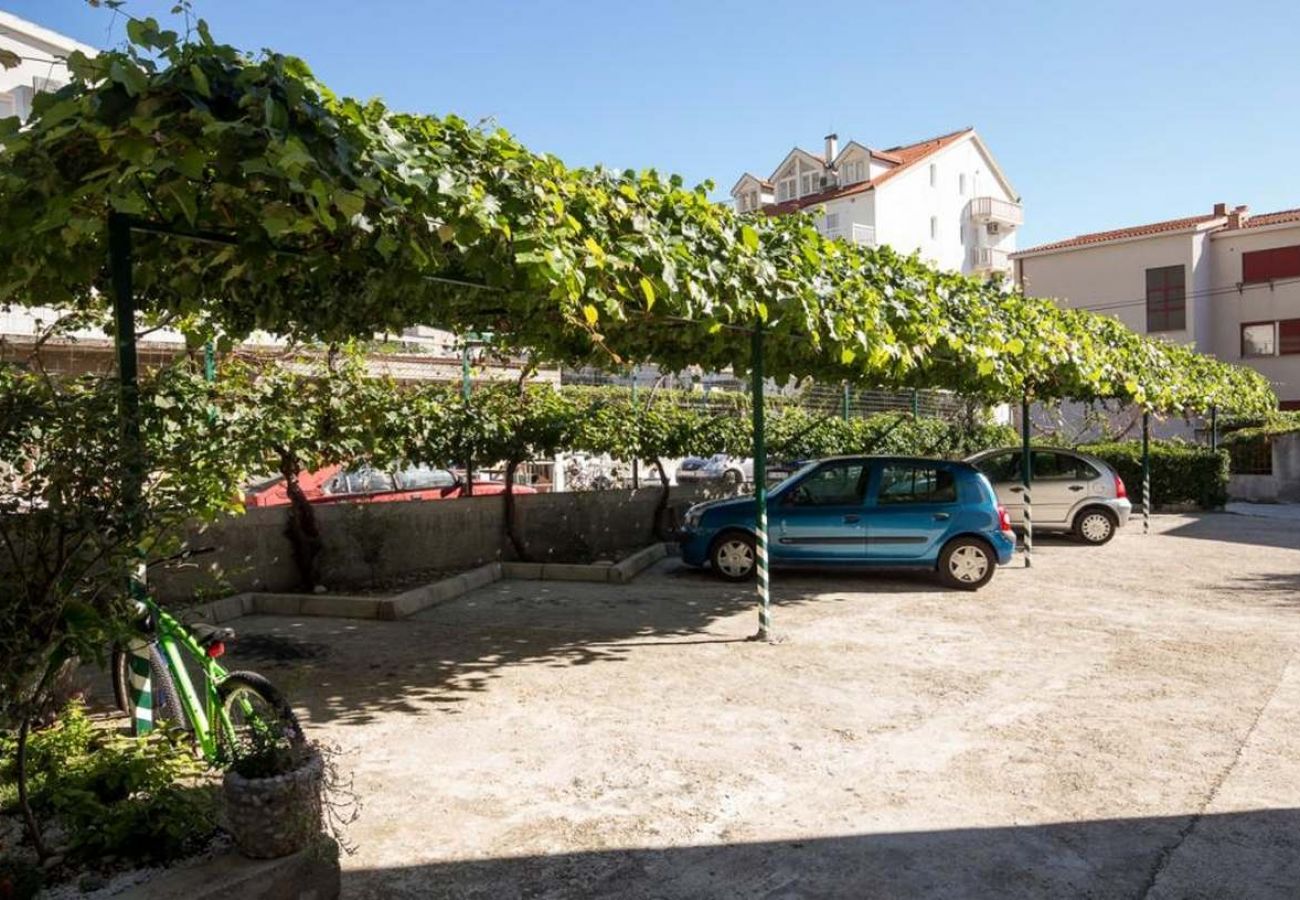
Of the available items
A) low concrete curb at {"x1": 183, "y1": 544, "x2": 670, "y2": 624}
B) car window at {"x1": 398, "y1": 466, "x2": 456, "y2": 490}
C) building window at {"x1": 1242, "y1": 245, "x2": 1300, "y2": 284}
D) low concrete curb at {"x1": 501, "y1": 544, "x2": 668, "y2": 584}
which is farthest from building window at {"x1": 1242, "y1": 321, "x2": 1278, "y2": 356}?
low concrete curb at {"x1": 183, "y1": 544, "x2": 670, "y2": 624}

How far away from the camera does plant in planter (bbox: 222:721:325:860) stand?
11.3ft

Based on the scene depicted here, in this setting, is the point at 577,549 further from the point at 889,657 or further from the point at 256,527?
the point at 889,657

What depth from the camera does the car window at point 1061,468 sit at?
621 inches

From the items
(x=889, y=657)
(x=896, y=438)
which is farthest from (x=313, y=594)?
(x=896, y=438)

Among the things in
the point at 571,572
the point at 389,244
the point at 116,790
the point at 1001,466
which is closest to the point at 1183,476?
the point at 1001,466

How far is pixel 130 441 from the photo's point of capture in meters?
3.81

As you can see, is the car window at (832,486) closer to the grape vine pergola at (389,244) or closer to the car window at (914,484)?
the car window at (914,484)

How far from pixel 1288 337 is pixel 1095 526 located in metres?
24.7

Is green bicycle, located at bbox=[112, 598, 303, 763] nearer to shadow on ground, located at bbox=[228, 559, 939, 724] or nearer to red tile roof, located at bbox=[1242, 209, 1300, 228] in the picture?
shadow on ground, located at bbox=[228, 559, 939, 724]

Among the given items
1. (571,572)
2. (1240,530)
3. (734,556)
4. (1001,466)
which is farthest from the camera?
(1240,530)

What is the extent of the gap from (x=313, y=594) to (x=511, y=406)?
3.60 m

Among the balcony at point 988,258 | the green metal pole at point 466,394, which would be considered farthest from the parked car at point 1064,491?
the balcony at point 988,258

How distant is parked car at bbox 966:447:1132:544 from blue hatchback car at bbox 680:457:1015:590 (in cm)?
442

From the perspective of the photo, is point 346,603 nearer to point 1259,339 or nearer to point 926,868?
point 926,868
